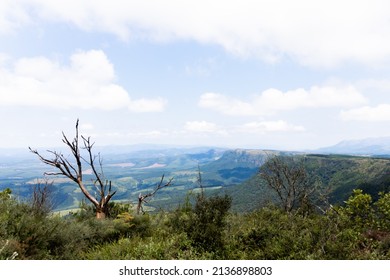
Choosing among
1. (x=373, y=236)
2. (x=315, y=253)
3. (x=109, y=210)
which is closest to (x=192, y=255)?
(x=315, y=253)

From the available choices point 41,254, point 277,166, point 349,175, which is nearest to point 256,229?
point 41,254

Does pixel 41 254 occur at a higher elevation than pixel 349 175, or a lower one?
higher

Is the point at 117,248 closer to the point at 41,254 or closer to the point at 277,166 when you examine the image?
the point at 41,254

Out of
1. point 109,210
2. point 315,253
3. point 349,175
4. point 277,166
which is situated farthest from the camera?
point 349,175

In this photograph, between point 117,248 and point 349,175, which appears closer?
point 117,248

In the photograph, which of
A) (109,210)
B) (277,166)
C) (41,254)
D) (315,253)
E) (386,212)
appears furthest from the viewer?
(277,166)

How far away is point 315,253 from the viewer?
9.13m

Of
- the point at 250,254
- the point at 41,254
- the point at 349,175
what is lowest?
the point at 349,175

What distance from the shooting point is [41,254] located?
8.28 m
